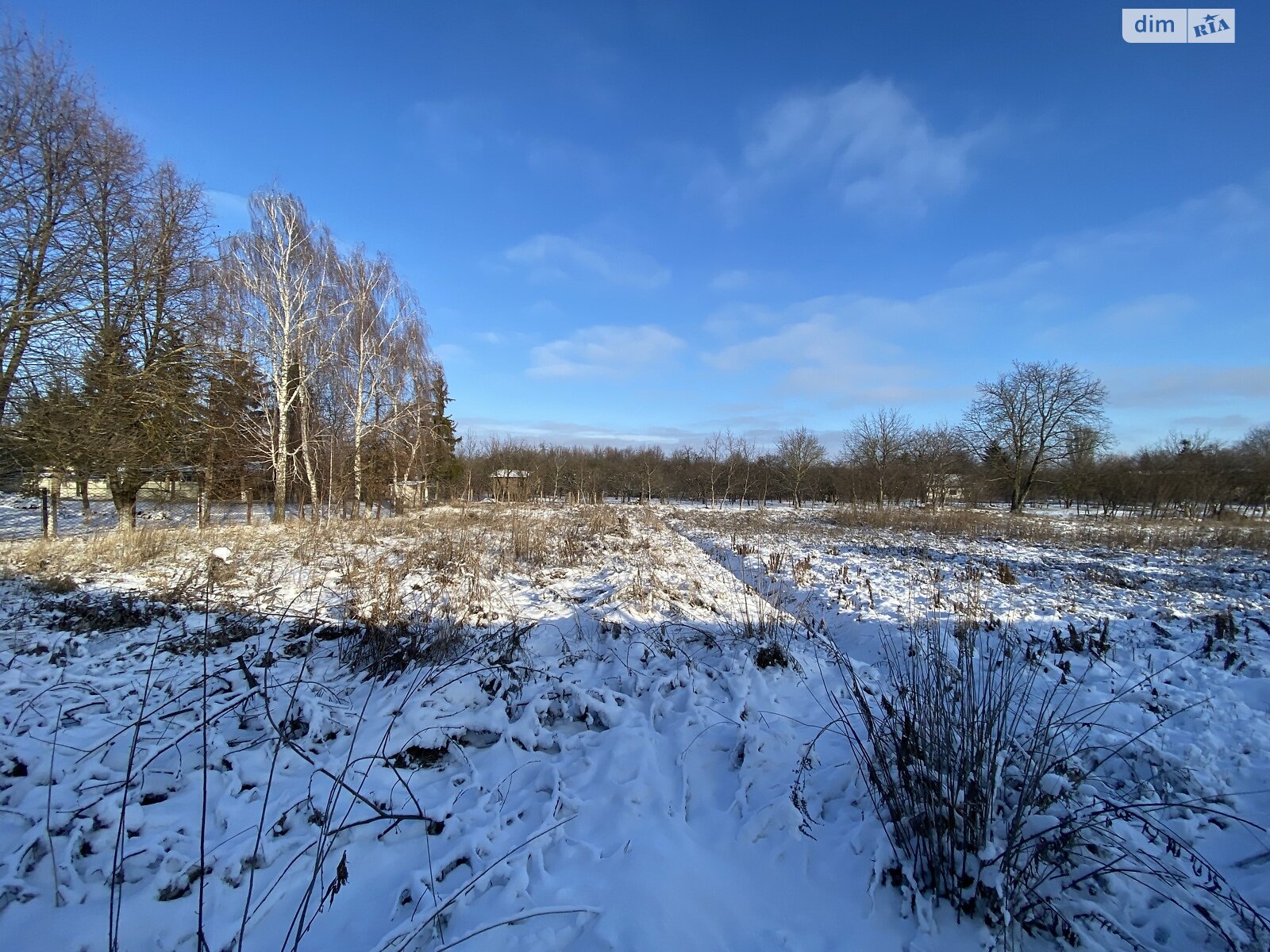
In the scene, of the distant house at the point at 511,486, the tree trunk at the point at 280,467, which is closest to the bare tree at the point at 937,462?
the distant house at the point at 511,486

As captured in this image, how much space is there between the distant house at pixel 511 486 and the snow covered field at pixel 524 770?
74.3 feet

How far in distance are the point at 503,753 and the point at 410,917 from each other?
3.71 feet

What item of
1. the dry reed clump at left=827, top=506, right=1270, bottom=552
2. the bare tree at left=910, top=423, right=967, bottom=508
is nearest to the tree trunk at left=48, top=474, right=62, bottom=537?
the dry reed clump at left=827, top=506, right=1270, bottom=552

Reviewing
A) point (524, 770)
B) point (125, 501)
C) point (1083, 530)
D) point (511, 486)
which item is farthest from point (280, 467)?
point (1083, 530)

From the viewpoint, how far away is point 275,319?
15.4 metres

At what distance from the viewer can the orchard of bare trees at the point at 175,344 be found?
882 centimetres

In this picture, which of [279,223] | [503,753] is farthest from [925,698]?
[279,223]

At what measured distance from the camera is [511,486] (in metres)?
33.0

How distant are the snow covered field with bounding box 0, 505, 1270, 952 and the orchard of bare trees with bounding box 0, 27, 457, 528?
555 centimetres

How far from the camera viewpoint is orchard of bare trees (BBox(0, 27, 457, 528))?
8820mm

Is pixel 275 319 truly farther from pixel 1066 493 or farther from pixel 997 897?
pixel 1066 493

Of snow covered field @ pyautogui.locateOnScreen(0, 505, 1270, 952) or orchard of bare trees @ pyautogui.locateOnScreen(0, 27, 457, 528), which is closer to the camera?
snow covered field @ pyautogui.locateOnScreen(0, 505, 1270, 952)

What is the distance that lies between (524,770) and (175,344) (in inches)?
568

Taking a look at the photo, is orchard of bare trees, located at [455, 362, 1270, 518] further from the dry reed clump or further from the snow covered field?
the snow covered field
